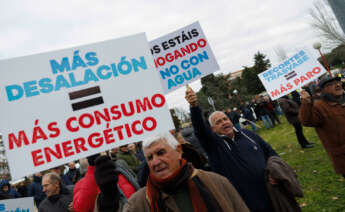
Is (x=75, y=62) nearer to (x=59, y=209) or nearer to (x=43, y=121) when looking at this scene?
(x=43, y=121)

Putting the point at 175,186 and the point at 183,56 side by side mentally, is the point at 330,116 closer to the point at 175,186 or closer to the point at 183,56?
the point at 183,56

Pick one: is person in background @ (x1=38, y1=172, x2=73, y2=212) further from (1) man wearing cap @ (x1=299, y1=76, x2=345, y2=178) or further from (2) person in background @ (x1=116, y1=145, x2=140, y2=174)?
(1) man wearing cap @ (x1=299, y1=76, x2=345, y2=178)

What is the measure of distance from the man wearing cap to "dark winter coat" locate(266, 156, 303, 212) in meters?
1.22

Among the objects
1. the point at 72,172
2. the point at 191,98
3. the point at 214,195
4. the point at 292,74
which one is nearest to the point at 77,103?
the point at 191,98

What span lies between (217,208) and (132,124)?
3.24 feet

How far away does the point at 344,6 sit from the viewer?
24.5ft

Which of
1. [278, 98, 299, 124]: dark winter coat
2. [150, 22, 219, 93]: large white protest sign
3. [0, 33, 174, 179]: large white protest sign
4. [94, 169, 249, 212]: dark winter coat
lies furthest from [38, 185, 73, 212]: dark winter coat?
[278, 98, 299, 124]: dark winter coat

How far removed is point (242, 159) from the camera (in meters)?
2.84

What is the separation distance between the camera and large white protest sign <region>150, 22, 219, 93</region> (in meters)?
3.69

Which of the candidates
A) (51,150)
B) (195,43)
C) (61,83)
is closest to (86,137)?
(51,150)

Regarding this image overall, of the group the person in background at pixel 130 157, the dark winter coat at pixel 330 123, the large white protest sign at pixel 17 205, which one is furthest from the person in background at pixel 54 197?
the dark winter coat at pixel 330 123

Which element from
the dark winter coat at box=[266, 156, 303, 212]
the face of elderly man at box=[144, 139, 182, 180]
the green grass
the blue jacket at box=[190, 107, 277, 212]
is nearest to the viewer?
the face of elderly man at box=[144, 139, 182, 180]

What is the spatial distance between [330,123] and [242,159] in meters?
1.59

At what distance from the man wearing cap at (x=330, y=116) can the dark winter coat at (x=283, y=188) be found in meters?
1.22
